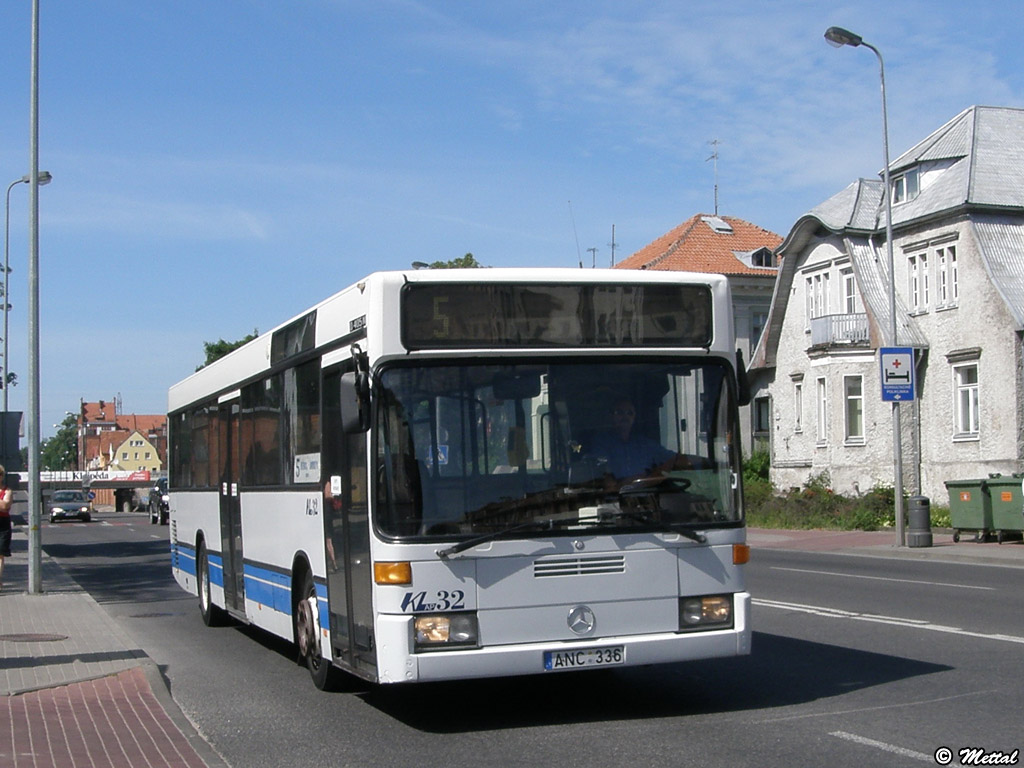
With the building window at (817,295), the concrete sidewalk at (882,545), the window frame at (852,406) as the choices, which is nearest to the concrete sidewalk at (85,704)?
the concrete sidewalk at (882,545)

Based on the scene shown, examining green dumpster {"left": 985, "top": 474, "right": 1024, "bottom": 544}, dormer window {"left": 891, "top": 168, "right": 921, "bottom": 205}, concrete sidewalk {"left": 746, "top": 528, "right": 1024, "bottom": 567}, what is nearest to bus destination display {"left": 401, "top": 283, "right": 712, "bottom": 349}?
concrete sidewalk {"left": 746, "top": 528, "right": 1024, "bottom": 567}

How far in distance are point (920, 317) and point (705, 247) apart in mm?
22595

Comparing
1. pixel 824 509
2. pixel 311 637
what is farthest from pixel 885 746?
pixel 824 509

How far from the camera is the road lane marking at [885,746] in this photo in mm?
6906

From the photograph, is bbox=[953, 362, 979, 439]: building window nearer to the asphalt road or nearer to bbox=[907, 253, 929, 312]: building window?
bbox=[907, 253, 929, 312]: building window

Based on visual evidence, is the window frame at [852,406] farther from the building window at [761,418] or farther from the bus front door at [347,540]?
the bus front door at [347,540]

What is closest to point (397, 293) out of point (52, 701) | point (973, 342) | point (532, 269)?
point (532, 269)

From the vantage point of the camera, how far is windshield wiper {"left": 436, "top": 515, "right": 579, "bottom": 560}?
784 centimetres

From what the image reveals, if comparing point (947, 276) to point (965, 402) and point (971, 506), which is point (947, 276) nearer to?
point (965, 402)

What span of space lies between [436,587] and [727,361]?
247 centimetres

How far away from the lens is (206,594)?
1524cm

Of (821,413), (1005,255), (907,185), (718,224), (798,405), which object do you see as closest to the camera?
(1005,255)

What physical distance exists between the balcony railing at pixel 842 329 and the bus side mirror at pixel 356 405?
36740 millimetres

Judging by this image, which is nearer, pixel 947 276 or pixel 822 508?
pixel 822 508
